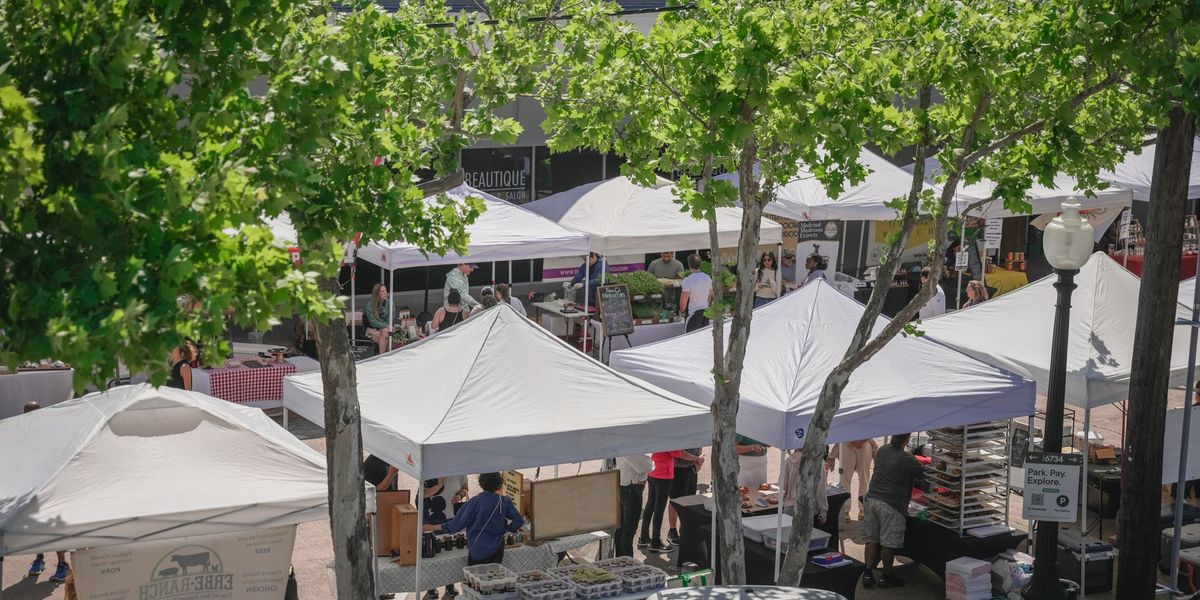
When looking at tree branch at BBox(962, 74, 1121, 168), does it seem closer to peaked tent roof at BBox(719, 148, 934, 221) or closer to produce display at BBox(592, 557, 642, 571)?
produce display at BBox(592, 557, 642, 571)

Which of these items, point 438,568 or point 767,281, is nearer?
→ point 438,568

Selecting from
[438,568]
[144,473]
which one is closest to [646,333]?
[438,568]

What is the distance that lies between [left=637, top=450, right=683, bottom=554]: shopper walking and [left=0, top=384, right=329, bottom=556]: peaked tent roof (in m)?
3.61

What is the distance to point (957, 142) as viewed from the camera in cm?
872

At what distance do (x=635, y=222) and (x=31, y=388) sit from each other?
7615 mm

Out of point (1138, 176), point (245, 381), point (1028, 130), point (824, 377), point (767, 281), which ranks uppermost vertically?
point (1028, 130)

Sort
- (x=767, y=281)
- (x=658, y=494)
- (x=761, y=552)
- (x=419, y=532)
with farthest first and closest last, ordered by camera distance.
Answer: (x=767, y=281) < (x=658, y=494) < (x=761, y=552) < (x=419, y=532)

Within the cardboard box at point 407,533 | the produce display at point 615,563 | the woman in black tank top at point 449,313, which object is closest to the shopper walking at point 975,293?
the woman in black tank top at point 449,313

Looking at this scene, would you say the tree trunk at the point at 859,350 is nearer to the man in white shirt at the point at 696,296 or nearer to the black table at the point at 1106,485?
the black table at the point at 1106,485

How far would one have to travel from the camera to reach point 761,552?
34.2ft

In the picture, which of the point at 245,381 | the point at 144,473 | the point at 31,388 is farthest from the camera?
the point at 245,381

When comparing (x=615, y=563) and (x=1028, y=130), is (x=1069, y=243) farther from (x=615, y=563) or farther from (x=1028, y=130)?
(x=615, y=563)

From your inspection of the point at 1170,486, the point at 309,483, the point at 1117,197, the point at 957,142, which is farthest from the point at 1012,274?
the point at 309,483

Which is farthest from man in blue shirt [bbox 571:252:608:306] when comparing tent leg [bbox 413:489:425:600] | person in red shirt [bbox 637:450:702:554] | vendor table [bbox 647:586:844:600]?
vendor table [bbox 647:586:844:600]
